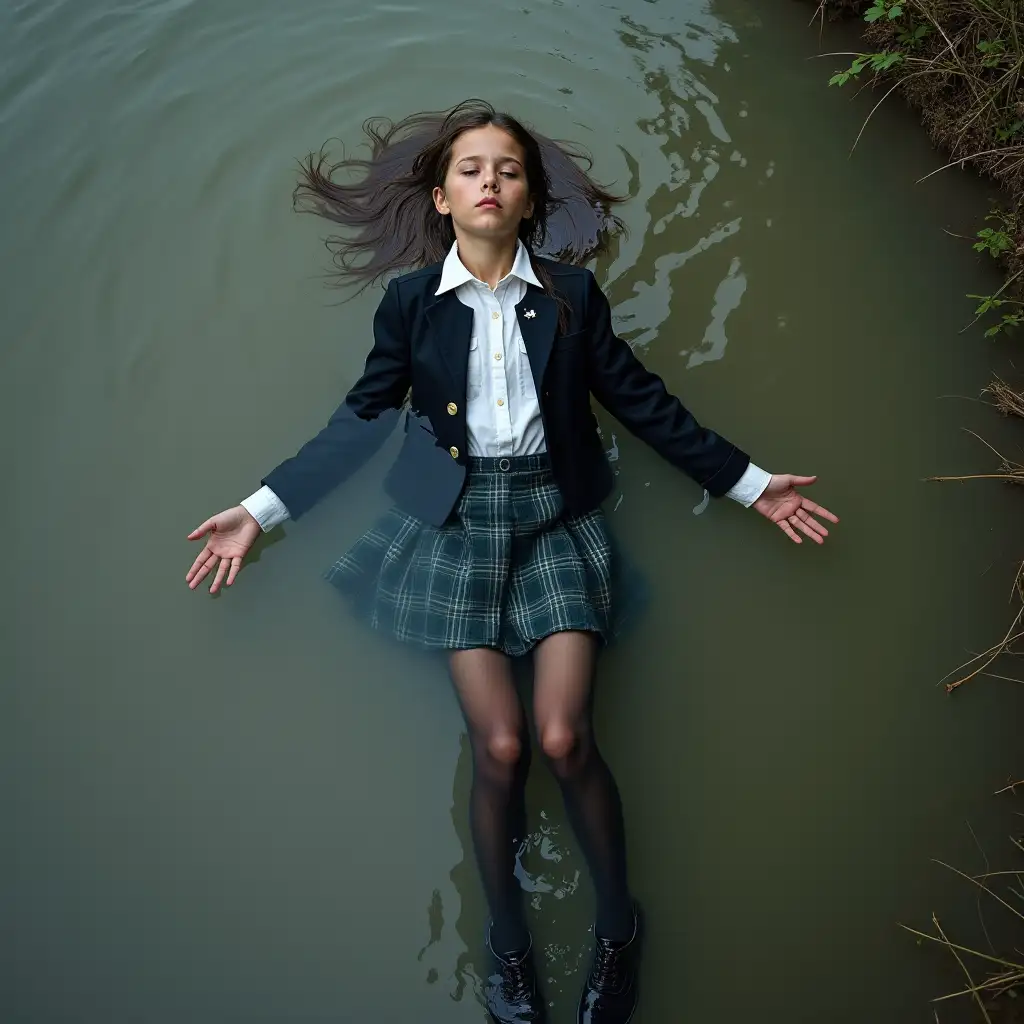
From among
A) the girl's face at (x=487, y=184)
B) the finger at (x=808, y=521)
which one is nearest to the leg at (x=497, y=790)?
the finger at (x=808, y=521)

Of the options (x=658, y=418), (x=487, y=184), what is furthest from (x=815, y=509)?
(x=487, y=184)

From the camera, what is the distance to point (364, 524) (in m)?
3.12

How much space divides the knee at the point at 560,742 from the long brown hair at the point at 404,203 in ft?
4.95

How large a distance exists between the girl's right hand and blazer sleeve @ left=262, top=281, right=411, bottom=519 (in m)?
0.11

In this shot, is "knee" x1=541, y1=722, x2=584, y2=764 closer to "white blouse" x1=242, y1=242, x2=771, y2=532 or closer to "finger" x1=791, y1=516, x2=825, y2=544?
"white blouse" x1=242, y1=242, x2=771, y2=532

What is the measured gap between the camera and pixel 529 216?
9.31 feet

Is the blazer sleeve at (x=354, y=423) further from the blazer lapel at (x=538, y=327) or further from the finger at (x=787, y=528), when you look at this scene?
the finger at (x=787, y=528)

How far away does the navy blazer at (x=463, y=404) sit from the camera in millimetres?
2643

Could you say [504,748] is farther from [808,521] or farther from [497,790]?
[808,521]

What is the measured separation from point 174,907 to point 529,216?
2020 millimetres

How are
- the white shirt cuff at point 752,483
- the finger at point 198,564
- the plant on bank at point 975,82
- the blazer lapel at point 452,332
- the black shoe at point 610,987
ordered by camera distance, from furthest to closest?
the plant on bank at point 975,82 < the white shirt cuff at point 752,483 < the finger at point 198,564 < the blazer lapel at point 452,332 < the black shoe at point 610,987

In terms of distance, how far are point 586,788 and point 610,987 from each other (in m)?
0.47

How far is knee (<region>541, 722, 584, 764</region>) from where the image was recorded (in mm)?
2535

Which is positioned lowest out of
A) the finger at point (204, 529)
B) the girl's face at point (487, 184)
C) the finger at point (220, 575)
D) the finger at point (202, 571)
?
the finger at point (220, 575)
